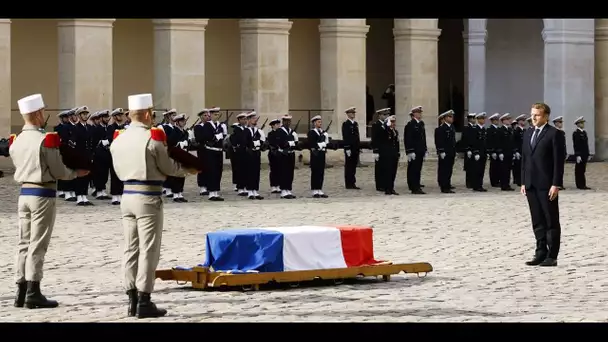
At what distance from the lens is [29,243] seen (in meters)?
12.0

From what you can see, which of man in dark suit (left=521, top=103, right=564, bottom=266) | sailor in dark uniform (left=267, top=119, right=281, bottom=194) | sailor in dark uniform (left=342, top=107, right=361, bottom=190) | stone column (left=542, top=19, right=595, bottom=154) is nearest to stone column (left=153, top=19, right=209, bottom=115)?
sailor in dark uniform (left=342, top=107, right=361, bottom=190)

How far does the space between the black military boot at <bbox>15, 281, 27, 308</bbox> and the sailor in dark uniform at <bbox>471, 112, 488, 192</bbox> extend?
17.3 metres

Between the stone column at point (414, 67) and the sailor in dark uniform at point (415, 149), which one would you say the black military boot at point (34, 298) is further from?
the stone column at point (414, 67)

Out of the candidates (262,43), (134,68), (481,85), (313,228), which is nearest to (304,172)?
(262,43)

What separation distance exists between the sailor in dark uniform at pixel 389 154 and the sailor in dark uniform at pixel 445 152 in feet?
2.85

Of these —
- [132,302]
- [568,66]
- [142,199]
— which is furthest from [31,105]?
[568,66]

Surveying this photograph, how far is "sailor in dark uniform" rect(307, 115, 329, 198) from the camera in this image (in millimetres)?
26047

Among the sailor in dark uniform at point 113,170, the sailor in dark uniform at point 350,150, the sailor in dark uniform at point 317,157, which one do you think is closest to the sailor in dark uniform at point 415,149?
the sailor in dark uniform at point 350,150

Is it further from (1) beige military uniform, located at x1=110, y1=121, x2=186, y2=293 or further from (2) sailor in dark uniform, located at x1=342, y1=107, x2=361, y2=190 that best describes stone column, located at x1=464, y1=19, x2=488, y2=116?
(1) beige military uniform, located at x1=110, y1=121, x2=186, y2=293

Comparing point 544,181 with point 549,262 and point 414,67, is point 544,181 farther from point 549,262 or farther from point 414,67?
point 414,67

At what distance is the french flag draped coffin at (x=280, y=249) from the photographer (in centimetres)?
1305

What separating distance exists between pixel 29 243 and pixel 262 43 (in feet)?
→ 70.7

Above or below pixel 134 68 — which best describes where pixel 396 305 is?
below
